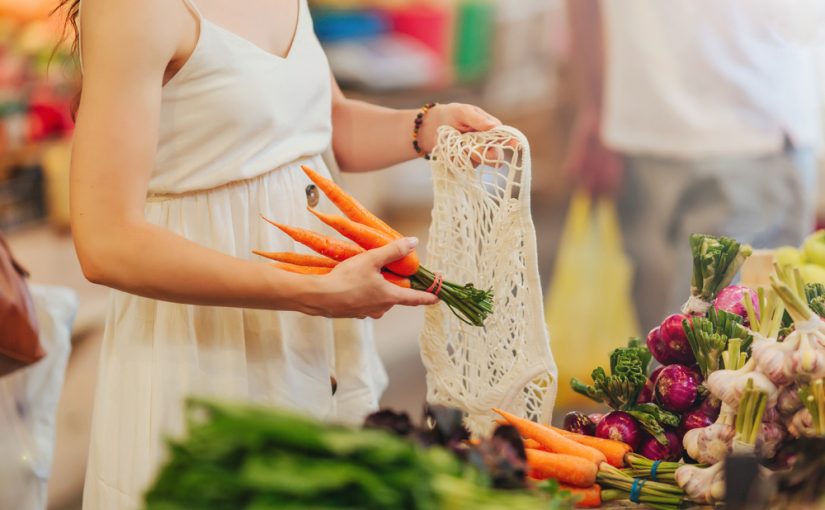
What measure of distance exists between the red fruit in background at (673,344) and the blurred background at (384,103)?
84.5 inches

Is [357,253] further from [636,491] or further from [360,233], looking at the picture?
[636,491]

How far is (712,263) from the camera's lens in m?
1.53

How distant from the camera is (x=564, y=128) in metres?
4.18

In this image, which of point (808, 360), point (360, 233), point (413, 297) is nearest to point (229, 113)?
point (360, 233)

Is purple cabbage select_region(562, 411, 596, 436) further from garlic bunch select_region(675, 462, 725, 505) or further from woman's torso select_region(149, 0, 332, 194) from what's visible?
woman's torso select_region(149, 0, 332, 194)

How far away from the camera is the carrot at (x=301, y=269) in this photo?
1404 mm

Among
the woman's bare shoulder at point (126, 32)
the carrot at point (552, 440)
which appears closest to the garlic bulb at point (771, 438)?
the carrot at point (552, 440)

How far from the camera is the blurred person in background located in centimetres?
281

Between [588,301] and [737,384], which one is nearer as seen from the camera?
[737,384]

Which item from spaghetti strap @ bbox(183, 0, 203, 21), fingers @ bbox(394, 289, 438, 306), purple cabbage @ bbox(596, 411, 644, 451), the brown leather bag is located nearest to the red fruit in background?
purple cabbage @ bbox(596, 411, 644, 451)

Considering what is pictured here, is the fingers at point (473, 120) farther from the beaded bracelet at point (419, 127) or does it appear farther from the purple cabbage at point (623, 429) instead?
the purple cabbage at point (623, 429)

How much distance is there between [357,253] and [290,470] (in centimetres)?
60

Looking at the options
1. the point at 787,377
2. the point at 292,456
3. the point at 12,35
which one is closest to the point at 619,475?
the point at 787,377

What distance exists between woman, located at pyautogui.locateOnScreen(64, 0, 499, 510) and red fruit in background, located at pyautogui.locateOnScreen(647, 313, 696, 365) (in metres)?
0.37
